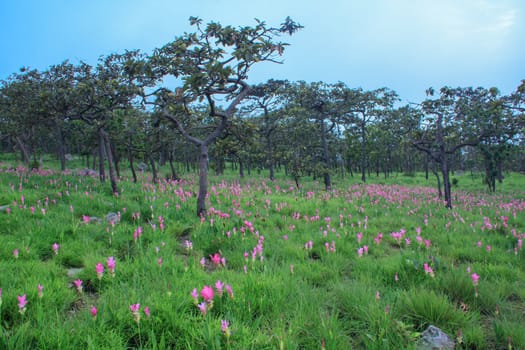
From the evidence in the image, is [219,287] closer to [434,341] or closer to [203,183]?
[434,341]

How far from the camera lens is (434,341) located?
2.78 meters

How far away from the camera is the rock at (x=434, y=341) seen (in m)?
2.74

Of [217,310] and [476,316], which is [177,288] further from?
[476,316]

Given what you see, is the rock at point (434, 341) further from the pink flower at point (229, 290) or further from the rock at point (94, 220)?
the rock at point (94, 220)

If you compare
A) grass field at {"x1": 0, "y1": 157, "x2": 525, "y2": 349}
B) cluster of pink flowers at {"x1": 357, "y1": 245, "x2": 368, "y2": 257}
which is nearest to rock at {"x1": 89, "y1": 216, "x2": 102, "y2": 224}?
grass field at {"x1": 0, "y1": 157, "x2": 525, "y2": 349}

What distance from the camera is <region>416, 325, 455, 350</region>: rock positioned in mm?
2742

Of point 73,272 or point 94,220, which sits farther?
point 94,220

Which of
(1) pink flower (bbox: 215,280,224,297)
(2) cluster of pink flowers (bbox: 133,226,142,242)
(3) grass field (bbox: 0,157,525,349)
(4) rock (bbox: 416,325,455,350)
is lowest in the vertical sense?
(4) rock (bbox: 416,325,455,350)

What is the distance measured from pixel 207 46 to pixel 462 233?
326 inches

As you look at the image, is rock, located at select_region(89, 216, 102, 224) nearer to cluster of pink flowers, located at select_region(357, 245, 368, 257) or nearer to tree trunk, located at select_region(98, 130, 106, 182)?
tree trunk, located at select_region(98, 130, 106, 182)

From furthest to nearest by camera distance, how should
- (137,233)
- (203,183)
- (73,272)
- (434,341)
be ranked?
(203,183), (137,233), (73,272), (434,341)

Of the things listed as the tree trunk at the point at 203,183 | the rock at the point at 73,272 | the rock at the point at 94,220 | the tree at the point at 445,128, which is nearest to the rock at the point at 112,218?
the rock at the point at 94,220

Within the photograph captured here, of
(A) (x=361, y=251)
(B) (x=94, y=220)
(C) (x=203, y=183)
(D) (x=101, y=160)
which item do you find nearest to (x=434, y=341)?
(A) (x=361, y=251)

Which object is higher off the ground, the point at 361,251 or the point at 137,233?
the point at 137,233
